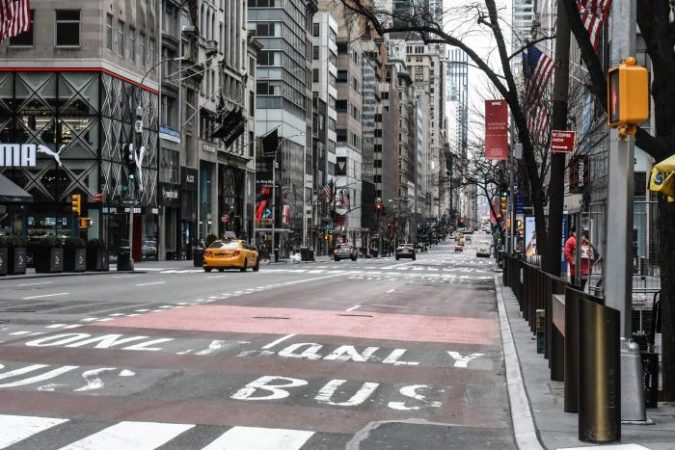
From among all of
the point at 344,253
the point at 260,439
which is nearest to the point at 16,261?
the point at 260,439

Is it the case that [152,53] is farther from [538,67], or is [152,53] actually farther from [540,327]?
[540,327]

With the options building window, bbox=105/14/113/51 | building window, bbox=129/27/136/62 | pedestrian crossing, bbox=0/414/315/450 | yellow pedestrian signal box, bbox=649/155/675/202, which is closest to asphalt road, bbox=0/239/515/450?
pedestrian crossing, bbox=0/414/315/450

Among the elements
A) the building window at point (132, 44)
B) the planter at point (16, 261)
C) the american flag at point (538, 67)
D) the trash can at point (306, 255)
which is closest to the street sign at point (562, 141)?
the american flag at point (538, 67)

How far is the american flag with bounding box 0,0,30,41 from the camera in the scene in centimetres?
3794

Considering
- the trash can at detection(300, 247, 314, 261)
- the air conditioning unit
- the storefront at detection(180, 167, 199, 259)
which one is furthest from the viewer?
the trash can at detection(300, 247, 314, 261)

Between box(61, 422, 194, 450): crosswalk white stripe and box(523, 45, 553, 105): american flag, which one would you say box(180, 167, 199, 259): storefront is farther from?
box(61, 422, 194, 450): crosswalk white stripe

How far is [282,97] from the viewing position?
10231cm

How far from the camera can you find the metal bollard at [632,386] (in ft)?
28.8

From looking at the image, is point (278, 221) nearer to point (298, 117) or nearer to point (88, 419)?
point (298, 117)

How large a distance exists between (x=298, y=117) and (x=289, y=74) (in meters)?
6.92

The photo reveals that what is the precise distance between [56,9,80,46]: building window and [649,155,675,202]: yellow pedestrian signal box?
5468 centimetres

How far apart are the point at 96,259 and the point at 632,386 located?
130 feet

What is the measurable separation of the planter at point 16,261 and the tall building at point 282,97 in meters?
55.2

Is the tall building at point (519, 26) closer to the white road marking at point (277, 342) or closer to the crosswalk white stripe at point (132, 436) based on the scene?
the white road marking at point (277, 342)
